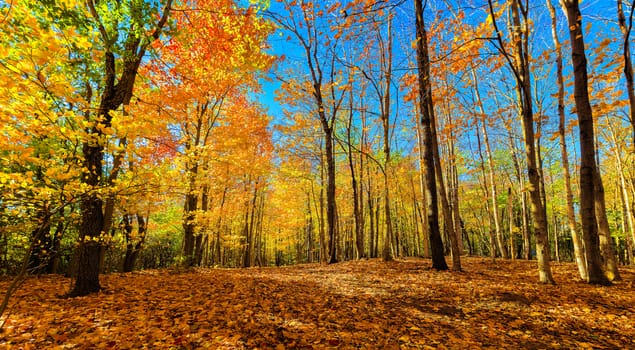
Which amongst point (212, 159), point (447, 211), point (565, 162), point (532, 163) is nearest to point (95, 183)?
point (212, 159)

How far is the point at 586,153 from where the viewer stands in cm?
578

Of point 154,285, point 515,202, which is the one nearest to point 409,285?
point 154,285

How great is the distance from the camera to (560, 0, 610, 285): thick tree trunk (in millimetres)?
5727

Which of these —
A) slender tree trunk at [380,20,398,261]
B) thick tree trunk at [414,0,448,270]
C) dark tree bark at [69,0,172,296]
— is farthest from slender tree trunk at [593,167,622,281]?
dark tree bark at [69,0,172,296]

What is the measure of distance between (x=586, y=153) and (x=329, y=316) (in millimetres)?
6613

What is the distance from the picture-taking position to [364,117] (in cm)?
1691

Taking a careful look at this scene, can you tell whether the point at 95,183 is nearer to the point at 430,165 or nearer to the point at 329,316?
the point at 329,316

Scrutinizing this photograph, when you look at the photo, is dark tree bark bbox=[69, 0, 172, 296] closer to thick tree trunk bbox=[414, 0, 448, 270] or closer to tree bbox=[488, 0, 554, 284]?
thick tree trunk bbox=[414, 0, 448, 270]

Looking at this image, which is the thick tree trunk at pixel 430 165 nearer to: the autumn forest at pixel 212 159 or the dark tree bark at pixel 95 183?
the autumn forest at pixel 212 159

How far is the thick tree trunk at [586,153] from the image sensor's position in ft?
18.8

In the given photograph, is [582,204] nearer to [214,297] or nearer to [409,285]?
[409,285]

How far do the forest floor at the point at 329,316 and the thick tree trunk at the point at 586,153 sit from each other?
1.90ft

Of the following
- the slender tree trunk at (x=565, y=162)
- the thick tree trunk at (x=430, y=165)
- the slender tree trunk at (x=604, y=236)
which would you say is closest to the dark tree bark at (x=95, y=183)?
the thick tree trunk at (x=430, y=165)

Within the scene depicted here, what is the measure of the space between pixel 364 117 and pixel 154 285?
14.3 meters
